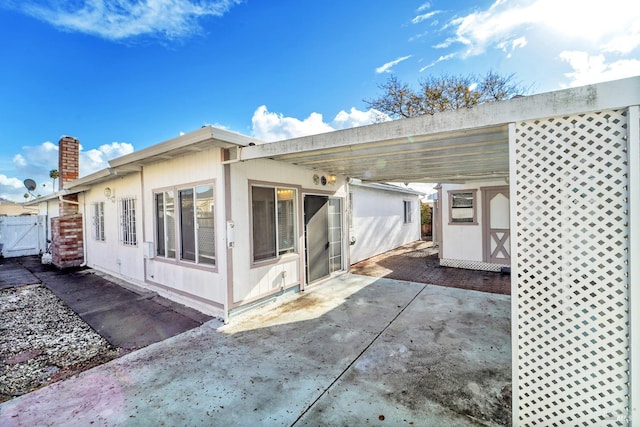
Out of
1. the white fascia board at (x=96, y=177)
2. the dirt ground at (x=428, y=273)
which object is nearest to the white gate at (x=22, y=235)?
the white fascia board at (x=96, y=177)

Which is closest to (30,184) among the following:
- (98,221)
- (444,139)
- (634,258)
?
(98,221)

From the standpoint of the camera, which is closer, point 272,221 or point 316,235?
point 272,221

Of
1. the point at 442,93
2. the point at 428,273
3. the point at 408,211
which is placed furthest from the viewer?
the point at 442,93

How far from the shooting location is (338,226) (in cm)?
763

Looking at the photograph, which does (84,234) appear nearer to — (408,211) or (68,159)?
(68,159)

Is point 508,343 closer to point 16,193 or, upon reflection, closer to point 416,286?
point 416,286

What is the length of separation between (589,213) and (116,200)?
31.4 feet

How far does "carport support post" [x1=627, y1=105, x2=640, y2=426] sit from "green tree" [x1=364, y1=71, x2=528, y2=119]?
1352 centimetres

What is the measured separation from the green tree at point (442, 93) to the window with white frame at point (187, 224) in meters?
12.8

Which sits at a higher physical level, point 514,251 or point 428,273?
point 514,251

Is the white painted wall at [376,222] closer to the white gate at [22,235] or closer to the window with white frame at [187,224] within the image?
the window with white frame at [187,224]

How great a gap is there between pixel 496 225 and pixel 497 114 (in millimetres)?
6909

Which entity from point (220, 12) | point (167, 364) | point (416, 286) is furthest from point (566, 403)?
point (220, 12)

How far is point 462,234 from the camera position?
877 centimetres
